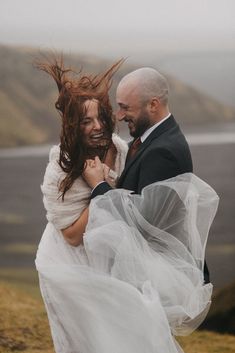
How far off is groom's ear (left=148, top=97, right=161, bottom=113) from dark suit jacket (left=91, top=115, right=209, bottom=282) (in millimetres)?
71

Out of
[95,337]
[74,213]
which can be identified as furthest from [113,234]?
[95,337]

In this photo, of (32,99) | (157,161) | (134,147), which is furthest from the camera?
(32,99)

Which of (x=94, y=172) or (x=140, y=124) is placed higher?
(x=140, y=124)

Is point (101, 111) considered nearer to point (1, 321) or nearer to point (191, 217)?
point (191, 217)

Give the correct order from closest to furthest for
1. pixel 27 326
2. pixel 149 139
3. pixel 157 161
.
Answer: pixel 157 161 < pixel 149 139 < pixel 27 326

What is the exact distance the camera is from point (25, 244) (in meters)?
5.35

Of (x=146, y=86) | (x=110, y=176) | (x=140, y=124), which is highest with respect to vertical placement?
(x=146, y=86)

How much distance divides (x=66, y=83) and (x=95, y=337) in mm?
1108

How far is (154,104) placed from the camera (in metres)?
3.42

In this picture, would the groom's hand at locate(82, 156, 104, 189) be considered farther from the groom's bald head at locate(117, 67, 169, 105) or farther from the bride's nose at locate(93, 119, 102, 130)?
the groom's bald head at locate(117, 67, 169, 105)

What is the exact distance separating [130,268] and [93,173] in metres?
0.43

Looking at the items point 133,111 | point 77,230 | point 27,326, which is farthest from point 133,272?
point 27,326

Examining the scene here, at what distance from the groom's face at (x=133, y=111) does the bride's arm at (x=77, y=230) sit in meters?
0.42

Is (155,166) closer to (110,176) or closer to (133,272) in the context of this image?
(110,176)
